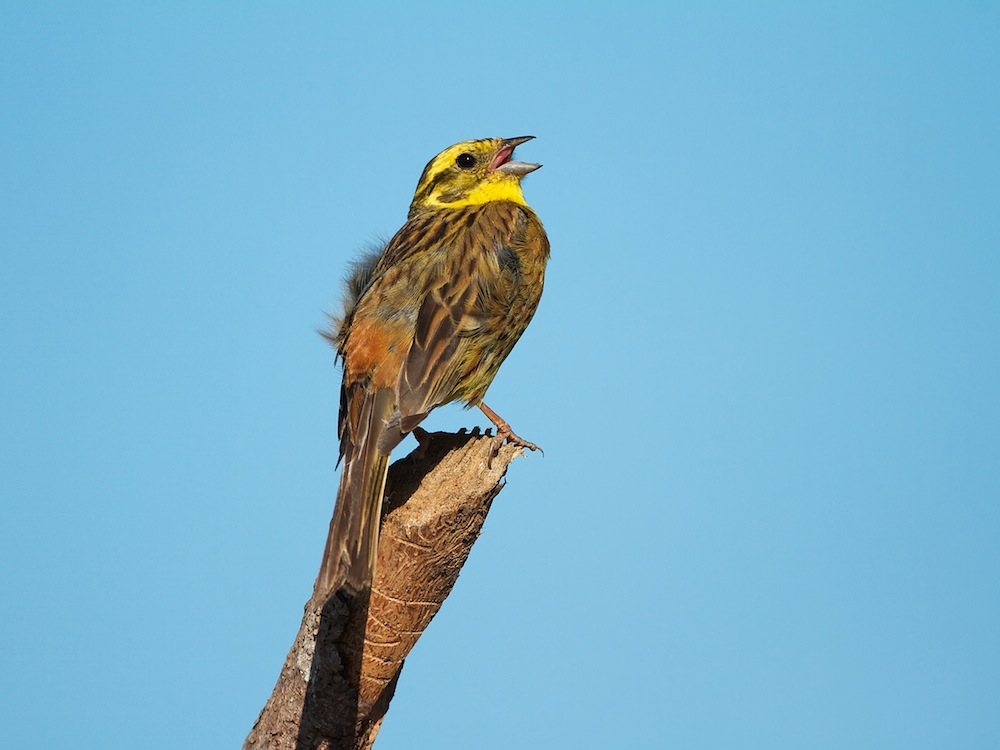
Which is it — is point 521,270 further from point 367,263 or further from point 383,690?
point 383,690

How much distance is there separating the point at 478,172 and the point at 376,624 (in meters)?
3.53

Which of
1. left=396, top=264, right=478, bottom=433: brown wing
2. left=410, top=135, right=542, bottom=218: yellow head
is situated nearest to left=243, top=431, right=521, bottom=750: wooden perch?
left=396, top=264, right=478, bottom=433: brown wing


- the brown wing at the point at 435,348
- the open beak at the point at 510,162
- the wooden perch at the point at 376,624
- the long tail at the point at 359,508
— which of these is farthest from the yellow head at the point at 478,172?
the wooden perch at the point at 376,624

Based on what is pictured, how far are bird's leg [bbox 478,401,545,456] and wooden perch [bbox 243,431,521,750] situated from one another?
224 millimetres

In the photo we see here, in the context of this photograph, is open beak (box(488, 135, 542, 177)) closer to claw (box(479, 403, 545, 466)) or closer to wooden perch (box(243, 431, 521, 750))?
claw (box(479, 403, 545, 466))

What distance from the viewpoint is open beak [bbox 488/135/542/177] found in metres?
7.68

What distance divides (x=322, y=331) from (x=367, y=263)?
2.22 feet

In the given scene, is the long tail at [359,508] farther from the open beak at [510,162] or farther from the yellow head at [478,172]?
the open beak at [510,162]

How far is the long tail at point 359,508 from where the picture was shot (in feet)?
17.7

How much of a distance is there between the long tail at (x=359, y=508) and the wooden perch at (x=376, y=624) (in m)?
0.16

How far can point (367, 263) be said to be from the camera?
7555mm

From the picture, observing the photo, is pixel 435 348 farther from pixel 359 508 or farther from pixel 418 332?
pixel 359 508

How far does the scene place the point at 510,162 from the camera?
25.6 ft

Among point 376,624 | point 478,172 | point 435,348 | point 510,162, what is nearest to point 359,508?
point 376,624
